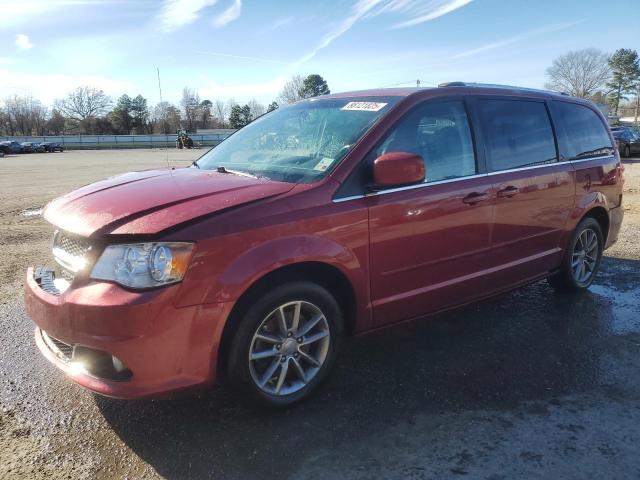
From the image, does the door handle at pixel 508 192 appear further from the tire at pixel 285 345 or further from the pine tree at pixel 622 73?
the pine tree at pixel 622 73

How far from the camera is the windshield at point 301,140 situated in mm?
3262

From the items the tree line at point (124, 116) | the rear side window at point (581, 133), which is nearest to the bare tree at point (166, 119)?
the tree line at point (124, 116)

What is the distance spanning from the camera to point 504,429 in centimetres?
282

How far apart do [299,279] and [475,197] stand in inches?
61.7

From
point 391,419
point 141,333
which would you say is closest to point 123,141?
point 141,333

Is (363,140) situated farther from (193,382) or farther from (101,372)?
(101,372)

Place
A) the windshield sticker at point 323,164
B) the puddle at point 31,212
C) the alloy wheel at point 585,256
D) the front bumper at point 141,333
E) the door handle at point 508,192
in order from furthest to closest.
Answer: the puddle at point 31,212 < the alloy wheel at point 585,256 < the door handle at point 508,192 < the windshield sticker at point 323,164 < the front bumper at point 141,333

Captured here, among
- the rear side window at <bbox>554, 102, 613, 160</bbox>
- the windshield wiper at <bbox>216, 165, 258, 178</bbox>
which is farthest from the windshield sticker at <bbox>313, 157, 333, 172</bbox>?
the rear side window at <bbox>554, 102, 613, 160</bbox>

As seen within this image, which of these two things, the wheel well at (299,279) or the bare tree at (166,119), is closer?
the wheel well at (299,279)

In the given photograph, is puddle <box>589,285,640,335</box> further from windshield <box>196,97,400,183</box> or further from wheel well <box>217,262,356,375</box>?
windshield <box>196,97,400,183</box>

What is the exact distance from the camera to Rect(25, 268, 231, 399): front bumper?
2.41 metres

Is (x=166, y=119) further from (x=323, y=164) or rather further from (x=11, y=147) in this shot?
(x=323, y=164)

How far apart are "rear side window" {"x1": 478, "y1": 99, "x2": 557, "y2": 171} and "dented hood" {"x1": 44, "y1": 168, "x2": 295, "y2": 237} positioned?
6.03 ft

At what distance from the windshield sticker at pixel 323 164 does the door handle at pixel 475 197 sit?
42.3 inches
